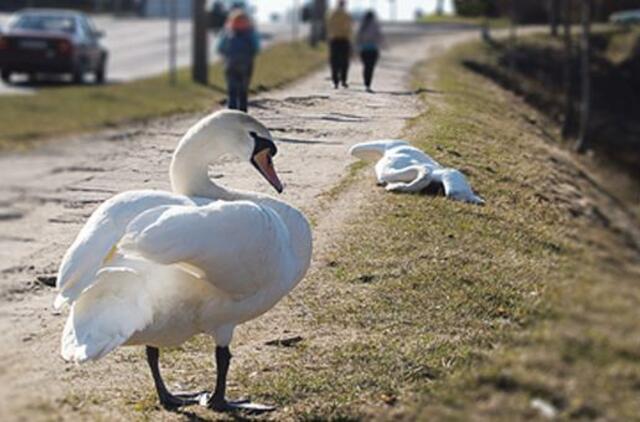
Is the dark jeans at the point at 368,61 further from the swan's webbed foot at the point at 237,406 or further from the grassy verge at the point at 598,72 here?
the grassy verge at the point at 598,72

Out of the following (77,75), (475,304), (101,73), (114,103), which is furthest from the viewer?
(101,73)

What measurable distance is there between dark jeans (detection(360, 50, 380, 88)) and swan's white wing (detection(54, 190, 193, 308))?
23.1 ft

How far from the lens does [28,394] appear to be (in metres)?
4.66

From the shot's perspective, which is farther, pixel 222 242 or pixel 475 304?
pixel 475 304

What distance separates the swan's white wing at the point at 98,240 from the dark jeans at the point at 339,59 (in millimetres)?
7343

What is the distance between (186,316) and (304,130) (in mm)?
3235

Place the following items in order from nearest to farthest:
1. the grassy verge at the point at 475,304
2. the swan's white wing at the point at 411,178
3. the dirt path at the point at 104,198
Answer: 1. the grassy verge at the point at 475,304
2. the dirt path at the point at 104,198
3. the swan's white wing at the point at 411,178

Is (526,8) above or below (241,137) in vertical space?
below

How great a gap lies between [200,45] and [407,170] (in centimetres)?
2069

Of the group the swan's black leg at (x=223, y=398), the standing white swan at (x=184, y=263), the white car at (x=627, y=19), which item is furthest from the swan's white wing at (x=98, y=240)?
the white car at (x=627, y=19)

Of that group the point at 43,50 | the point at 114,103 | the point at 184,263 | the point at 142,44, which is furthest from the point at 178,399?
the point at 142,44

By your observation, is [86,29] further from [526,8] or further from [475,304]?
[526,8]

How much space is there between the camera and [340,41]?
1820 centimetres

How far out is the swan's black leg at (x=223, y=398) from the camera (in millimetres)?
6270
